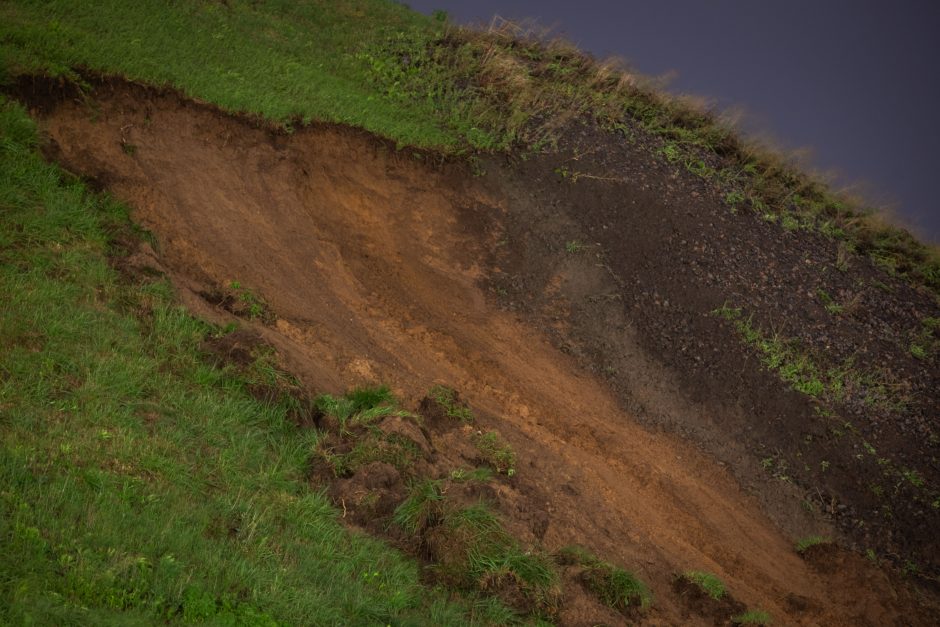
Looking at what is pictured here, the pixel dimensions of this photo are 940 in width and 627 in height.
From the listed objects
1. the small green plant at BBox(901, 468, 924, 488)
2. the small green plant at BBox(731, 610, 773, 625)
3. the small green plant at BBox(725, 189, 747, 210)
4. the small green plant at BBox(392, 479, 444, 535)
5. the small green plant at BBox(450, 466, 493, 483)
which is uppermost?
the small green plant at BBox(725, 189, 747, 210)

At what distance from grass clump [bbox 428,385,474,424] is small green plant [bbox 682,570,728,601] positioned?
289 centimetres

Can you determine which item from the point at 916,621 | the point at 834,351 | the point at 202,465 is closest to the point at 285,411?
the point at 202,465

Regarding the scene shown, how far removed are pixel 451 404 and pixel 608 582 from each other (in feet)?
9.38

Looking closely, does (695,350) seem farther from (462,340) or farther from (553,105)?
(553,105)

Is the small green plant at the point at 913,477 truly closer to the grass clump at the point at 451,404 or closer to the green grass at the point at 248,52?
the grass clump at the point at 451,404

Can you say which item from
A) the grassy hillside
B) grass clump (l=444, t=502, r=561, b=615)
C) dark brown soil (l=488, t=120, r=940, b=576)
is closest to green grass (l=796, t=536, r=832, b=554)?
dark brown soil (l=488, t=120, r=940, b=576)

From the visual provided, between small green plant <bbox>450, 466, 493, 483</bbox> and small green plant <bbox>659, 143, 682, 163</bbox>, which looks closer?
small green plant <bbox>450, 466, 493, 483</bbox>

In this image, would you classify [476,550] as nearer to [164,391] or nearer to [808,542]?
[164,391]

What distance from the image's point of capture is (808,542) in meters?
9.65

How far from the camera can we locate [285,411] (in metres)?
6.64

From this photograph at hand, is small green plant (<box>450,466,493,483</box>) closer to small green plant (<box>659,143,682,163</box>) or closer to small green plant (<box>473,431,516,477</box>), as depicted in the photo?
small green plant (<box>473,431,516,477</box>)

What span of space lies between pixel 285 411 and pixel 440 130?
8060mm

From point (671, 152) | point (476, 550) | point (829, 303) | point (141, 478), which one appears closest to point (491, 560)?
point (476, 550)

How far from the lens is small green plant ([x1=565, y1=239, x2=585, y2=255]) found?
12.5m
